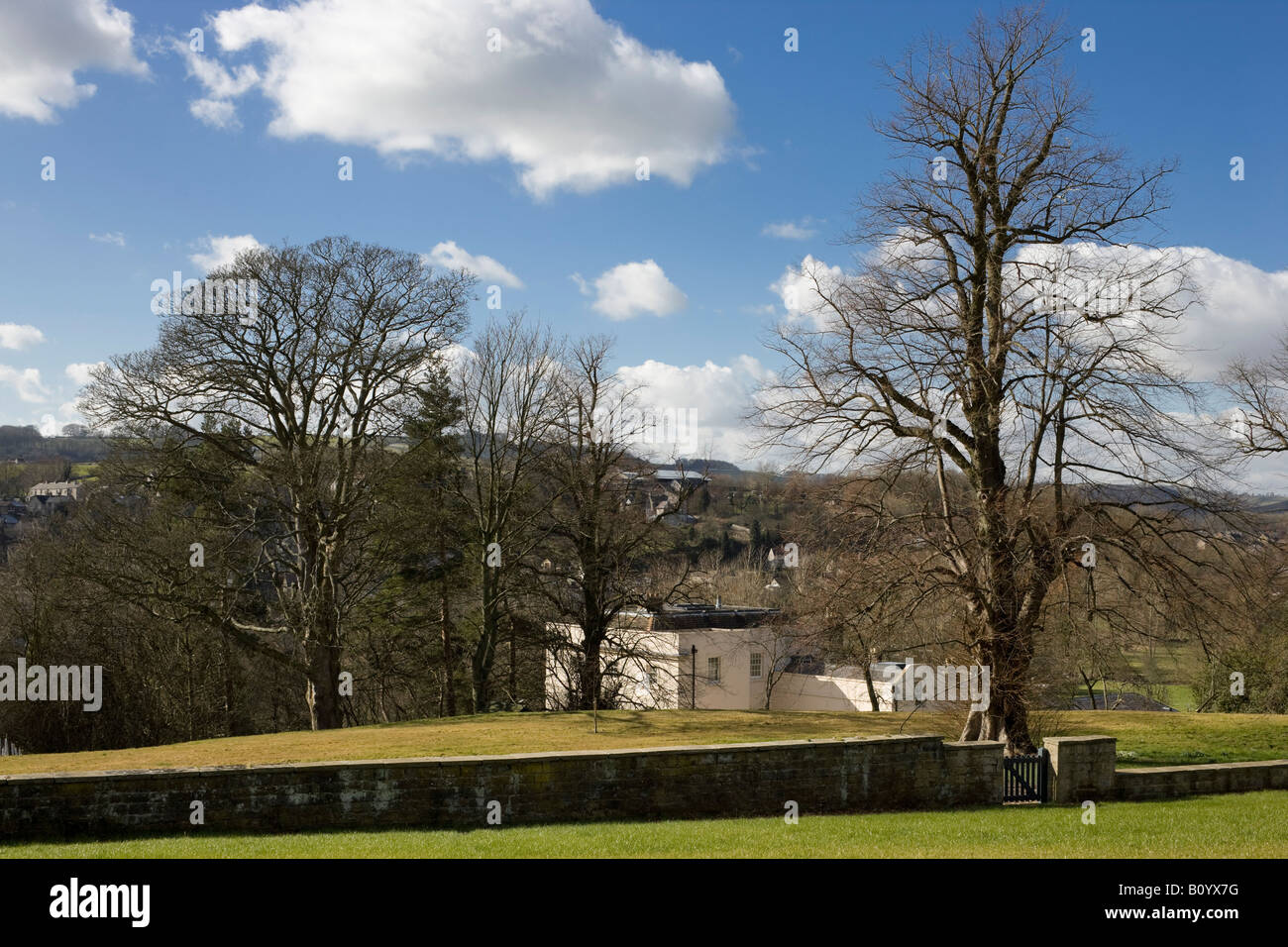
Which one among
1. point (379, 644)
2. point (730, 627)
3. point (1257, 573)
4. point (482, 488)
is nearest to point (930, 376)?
point (1257, 573)

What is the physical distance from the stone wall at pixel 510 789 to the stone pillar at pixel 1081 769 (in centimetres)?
148

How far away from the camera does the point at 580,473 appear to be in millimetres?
28594

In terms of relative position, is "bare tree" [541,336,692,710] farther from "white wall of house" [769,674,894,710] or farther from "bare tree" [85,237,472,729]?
"white wall of house" [769,674,894,710]

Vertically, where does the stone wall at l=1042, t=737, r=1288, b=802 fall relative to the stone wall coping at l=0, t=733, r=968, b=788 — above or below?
below

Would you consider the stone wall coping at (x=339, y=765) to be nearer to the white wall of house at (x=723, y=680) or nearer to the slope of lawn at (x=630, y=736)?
the slope of lawn at (x=630, y=736)

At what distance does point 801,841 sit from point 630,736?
1099 cm

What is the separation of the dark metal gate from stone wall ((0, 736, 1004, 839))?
0.72 m

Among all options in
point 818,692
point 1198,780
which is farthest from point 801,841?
point 818,692

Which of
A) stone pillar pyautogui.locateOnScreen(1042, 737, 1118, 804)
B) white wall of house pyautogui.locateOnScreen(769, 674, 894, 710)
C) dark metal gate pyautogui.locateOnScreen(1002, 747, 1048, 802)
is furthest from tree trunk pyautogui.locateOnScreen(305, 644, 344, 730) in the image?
white wall of house pyautogui.locateOnScreen(769, 674, 894, 710)

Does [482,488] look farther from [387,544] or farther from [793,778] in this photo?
[793,778]

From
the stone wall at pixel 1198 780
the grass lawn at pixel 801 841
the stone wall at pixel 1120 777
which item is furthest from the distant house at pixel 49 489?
the stone wall at pixel 1198 780

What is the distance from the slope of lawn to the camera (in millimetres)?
18203

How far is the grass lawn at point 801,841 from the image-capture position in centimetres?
930
